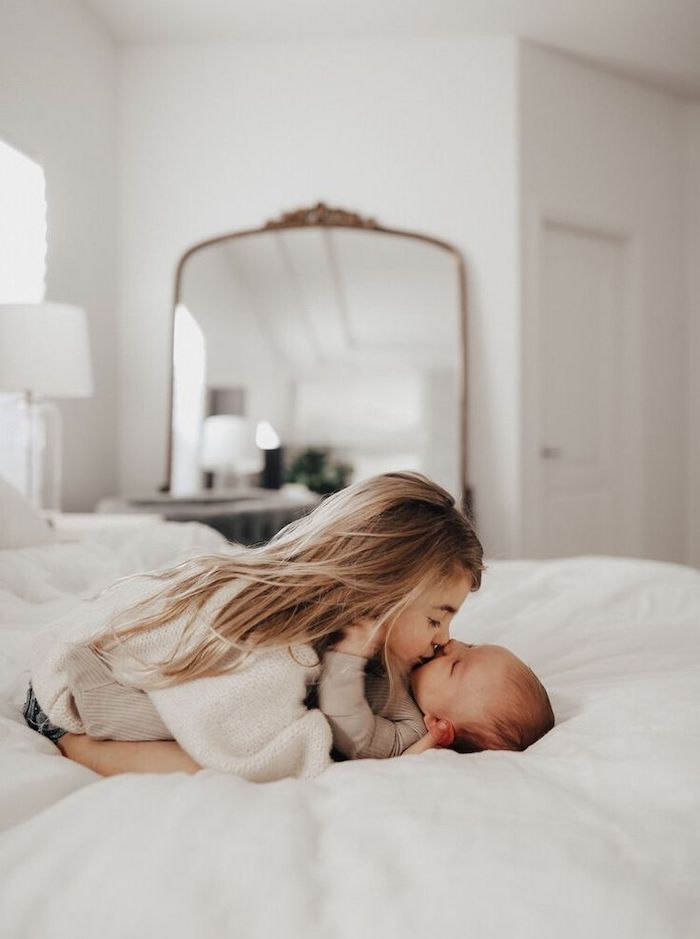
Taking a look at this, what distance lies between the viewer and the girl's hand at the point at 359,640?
1.00m

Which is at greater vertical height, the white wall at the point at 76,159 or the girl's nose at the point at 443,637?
the white wall at the point at 76,159

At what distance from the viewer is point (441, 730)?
3.32ft

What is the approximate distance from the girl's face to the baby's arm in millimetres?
68

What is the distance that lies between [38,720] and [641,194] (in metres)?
4.27

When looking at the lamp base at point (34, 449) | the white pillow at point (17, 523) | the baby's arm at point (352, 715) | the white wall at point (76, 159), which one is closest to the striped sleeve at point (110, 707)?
the baby's arm at point (352, 715)

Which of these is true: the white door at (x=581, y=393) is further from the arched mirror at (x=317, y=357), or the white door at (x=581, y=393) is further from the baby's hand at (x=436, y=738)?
the baby's hand at (x=436, y=738)

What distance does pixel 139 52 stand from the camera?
3953 mm

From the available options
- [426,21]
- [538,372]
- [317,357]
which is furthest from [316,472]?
A: [426,21]

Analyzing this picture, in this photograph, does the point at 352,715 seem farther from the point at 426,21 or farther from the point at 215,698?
the point at 426,21

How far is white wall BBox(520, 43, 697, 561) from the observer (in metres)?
4.00

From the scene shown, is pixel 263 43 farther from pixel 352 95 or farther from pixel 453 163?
pixel 453 163

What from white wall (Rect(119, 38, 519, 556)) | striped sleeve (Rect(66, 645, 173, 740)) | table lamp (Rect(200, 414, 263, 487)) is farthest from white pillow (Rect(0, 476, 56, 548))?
white wall (Rect(119, 38, 519, 556))

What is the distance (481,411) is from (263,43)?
1.96m

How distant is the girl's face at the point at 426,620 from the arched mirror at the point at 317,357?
9.34ft
